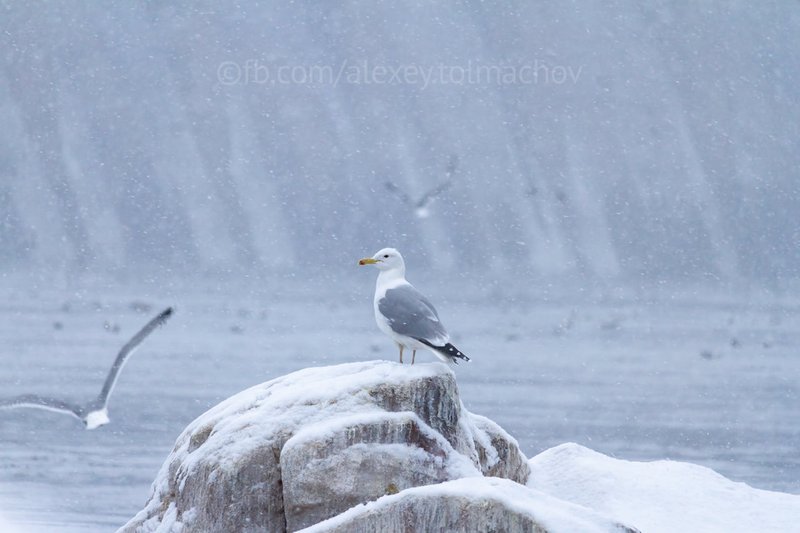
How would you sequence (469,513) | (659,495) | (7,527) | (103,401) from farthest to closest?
1. (7,527)
2. (103,401)
3. (659,495)
4. (469,513)

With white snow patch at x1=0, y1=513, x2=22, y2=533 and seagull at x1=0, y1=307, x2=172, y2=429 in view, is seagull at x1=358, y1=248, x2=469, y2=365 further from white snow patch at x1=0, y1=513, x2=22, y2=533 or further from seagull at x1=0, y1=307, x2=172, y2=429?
white snow patch at x1=0, y1=513, x2=22, y2=533

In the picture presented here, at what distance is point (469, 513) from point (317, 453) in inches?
27.7

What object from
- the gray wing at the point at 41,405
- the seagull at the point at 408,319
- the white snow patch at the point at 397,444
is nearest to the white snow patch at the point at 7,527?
the gray wing at the point at 41,405

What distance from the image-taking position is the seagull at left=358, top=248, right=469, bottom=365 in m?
3.50

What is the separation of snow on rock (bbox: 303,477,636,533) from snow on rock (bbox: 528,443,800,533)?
62.4 inches

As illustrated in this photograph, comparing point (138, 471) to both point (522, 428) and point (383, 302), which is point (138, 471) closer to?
point (522, 428)

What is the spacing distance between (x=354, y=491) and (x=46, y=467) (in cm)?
1037

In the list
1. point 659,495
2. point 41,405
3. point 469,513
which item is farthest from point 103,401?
point 469,513

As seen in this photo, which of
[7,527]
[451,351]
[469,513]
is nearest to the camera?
[469,513]

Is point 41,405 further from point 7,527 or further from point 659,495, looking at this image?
point 659,495

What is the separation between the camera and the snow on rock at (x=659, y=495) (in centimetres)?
416

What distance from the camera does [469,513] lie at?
2586mm

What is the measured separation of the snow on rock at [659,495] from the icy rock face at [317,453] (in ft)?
2.97

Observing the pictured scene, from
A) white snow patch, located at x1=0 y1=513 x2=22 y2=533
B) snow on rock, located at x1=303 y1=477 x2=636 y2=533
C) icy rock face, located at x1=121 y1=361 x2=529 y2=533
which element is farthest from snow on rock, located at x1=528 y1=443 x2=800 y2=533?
white snow patch, located at x1=0 y1=513 x2=22 y2=533
